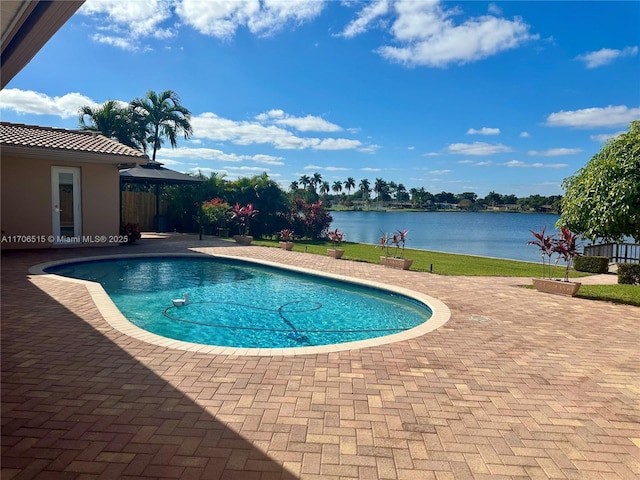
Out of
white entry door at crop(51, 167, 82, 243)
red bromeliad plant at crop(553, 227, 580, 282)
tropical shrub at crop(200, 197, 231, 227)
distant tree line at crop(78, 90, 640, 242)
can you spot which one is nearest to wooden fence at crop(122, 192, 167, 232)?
distant tree line at crop(78, 90, 640, 242)

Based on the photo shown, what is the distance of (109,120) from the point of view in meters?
26.3

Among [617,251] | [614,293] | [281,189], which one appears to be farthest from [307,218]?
[614,293]

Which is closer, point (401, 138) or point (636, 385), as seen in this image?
point (636, 385)

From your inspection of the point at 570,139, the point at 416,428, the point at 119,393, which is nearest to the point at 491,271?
the point at 416,428

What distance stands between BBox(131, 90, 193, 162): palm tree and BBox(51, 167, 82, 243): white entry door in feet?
53.9

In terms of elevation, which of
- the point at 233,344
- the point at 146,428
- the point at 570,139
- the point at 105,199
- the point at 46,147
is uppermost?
the point at 570,139

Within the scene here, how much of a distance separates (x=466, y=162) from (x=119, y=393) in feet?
199

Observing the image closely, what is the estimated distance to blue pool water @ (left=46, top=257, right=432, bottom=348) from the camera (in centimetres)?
645

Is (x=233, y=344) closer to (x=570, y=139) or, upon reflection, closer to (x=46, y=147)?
(x=46, y=147)

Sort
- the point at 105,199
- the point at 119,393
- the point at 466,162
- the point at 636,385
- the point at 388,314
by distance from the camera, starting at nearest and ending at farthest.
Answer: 1. the point at 119,393
2. the point at 636,385
3. the point at 388,314
4. the point at 105,199
5. the point at 466,162

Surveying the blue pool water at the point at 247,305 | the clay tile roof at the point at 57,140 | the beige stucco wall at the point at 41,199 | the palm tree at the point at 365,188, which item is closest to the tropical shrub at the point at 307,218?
the beige stucco wall at the point at 41,199

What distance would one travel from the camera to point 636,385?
4023mm

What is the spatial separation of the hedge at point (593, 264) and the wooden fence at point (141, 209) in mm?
20662

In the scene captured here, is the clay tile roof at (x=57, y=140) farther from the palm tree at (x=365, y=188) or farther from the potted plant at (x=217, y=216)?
the palm tree at (x=365, y=188)
